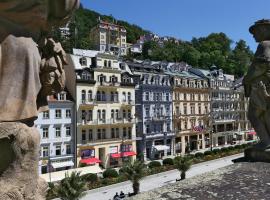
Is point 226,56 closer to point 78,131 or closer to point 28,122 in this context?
point 78,131

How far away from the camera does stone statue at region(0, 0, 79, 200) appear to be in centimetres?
237

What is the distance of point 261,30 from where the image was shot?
7438 mm

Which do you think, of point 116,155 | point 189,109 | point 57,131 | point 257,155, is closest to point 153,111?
point 116,155

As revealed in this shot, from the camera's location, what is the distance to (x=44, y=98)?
2.66m

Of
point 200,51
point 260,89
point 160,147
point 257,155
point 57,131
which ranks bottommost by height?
point 160,147

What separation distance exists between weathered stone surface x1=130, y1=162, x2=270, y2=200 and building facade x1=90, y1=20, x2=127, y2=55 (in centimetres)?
10162

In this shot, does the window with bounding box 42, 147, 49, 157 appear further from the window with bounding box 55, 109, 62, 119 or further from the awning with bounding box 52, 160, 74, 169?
the window with bounding box 55, 109, 62, 119

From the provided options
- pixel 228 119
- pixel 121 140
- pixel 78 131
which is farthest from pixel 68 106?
pixel 228 119

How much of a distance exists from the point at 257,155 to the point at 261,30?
2337 millimetres

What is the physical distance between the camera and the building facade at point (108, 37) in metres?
112

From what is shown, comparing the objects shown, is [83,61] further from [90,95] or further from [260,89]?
[260,89]

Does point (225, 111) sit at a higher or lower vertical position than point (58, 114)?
higher

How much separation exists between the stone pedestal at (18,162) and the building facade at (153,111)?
49.2 metres

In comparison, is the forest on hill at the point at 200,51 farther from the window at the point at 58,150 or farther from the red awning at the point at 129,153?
the window at the point at 58,150
